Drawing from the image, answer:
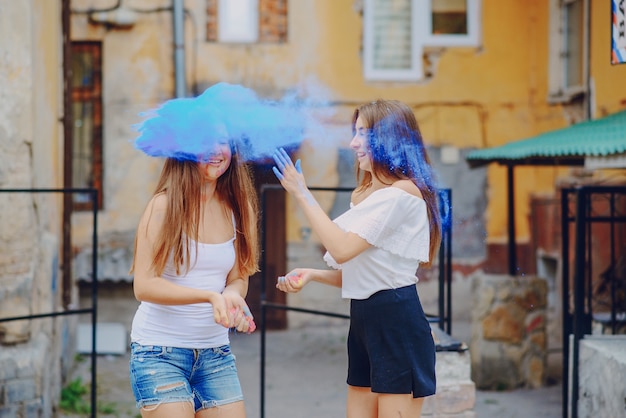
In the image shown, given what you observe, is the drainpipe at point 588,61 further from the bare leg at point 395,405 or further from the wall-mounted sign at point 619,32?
the bare leg at point 395,405

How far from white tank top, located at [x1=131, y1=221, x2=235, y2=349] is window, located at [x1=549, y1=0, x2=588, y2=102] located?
30.0 feet

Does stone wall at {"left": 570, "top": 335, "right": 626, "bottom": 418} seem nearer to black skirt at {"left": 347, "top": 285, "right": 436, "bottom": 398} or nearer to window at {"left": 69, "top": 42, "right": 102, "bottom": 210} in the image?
black skirt at {"left": 347, "top": 285, "right": 436, "bottom": 398}

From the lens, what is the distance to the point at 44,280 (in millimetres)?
7578

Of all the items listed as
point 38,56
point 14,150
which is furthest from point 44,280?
point 38,56

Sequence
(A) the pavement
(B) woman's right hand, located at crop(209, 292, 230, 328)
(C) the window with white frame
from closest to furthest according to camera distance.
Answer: (B) woman's right hand, located at crop(209, 292, 230, 328) → (A) the pavement → (C) the window with white frame

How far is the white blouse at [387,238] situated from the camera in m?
3.53

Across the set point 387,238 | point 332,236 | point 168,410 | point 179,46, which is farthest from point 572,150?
point 179,46

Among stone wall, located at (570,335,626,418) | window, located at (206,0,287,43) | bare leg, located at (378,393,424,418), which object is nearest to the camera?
bare leg, located at (378,393,424,418)

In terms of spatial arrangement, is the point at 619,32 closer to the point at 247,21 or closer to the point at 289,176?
the point at 289,176

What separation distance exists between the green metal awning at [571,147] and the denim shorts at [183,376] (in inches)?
175

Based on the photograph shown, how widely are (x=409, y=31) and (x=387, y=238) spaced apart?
9.80 meters

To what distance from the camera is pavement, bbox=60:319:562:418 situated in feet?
27.7

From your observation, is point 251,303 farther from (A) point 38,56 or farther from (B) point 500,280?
(A) point 38,56

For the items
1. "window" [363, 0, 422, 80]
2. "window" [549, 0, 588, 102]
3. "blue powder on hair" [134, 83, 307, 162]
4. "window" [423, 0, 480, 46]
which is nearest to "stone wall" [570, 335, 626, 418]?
"blue powder on hair" [134, 83, 307, 162]
